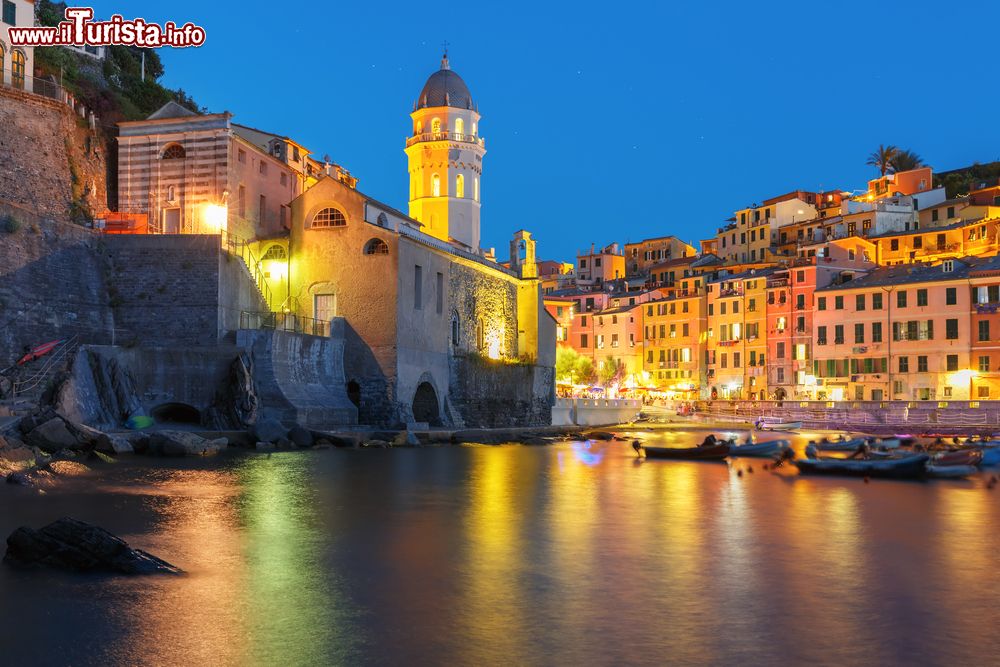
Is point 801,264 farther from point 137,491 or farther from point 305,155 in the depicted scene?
point 137,491

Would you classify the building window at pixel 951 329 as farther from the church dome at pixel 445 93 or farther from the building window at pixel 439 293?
the church dome at pixel 445 93

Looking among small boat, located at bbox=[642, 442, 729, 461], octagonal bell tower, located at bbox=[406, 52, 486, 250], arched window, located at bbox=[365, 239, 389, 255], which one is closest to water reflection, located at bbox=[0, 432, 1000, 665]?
small boat, located at bbox=[642, 442, 729, 461]

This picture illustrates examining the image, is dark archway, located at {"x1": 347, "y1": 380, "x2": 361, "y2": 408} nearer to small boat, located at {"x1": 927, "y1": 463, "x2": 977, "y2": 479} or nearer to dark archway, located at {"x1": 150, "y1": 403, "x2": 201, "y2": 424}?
dark archway, located at {"x1": 150, "y1": 403, "x2": 201, "y2": 424}

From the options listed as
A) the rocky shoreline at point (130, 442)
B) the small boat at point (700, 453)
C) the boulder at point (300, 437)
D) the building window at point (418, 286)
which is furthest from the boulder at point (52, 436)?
the building window at point (418, 286)

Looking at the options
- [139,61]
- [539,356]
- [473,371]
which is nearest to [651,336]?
[539,356]

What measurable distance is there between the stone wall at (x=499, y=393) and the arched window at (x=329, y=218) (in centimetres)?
916

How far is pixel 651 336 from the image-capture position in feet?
266

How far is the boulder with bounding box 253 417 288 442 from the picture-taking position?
113ft

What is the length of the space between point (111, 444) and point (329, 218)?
16849mm

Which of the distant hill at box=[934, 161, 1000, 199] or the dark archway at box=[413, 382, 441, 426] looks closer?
the dark archway at box=[413, 382, 441, 426]

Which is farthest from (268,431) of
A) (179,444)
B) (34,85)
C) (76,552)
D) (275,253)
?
(76,552)

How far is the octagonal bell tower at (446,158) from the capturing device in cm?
7256

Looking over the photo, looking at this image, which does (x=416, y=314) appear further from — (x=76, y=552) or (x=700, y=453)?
(x=76, y=552)

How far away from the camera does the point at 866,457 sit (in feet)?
103
